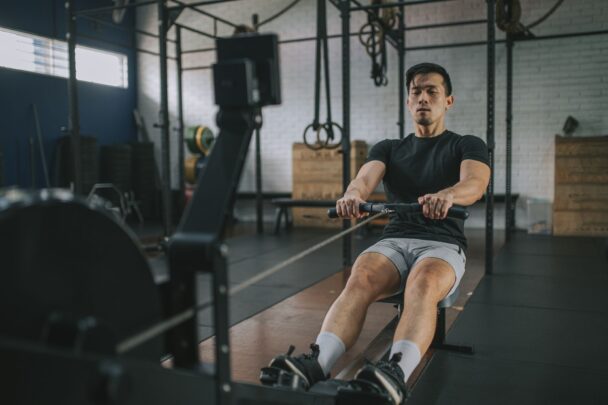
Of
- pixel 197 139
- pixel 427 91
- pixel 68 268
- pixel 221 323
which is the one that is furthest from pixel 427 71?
pixel 197 139

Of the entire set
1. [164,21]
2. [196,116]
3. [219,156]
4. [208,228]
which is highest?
[164,21]

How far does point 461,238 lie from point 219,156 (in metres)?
1.42

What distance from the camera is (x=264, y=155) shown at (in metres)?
8.57

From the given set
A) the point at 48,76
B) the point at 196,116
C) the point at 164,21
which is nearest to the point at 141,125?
the point at 196,116

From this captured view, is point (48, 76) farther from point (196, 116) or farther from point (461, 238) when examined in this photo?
point (461, 238)

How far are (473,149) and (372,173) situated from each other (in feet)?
1.41

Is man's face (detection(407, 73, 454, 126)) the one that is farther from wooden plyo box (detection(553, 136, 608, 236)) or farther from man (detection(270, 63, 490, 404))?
wooden plyo box (detection(553, 136, 608, 236))

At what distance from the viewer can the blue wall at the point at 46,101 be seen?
7391 millimetres

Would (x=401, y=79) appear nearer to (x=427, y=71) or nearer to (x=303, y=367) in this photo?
(x=427, y=71)

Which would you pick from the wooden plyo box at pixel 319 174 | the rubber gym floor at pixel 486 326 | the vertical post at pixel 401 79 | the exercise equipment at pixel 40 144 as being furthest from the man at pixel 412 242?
the exercise equipment at pixel 40 144

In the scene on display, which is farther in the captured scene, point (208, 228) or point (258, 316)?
point (258, 316)

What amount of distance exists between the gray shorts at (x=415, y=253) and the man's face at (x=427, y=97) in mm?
532

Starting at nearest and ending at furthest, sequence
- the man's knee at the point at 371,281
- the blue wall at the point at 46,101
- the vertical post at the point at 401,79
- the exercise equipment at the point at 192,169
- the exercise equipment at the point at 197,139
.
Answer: the man's knee at the point at 371,281 → the vertical post at the point at 401,79 → the blue wall at the point at 46,101 → the exercise equipment at the point at 197,139 → the exercise equipment at the point at 192,169

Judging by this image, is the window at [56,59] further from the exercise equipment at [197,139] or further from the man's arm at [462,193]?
the man's arm at [462,193]
